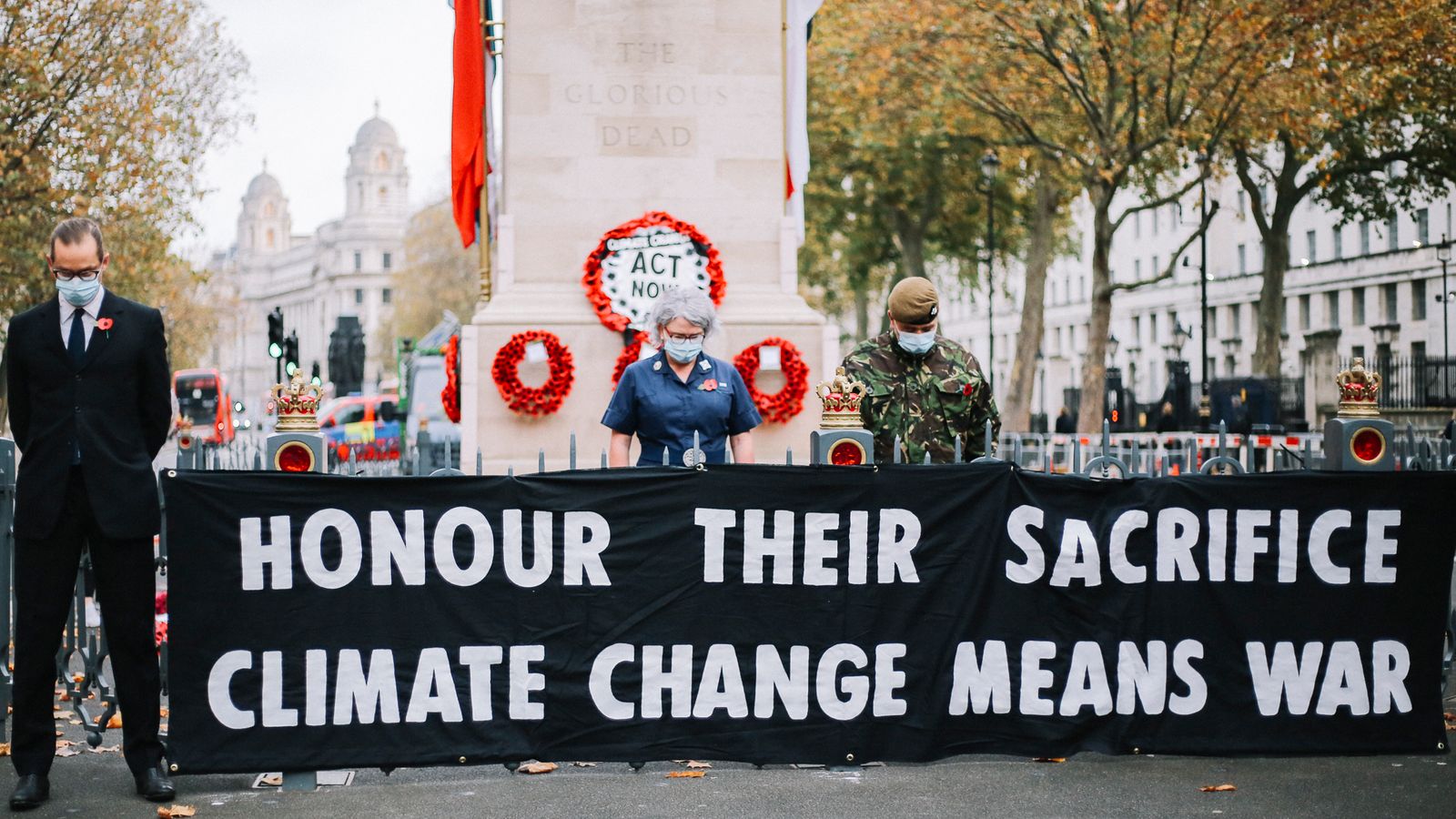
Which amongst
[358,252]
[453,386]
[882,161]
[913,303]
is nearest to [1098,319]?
[882,161]

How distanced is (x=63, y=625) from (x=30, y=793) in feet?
2.01

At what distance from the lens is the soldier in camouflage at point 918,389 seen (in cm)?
767

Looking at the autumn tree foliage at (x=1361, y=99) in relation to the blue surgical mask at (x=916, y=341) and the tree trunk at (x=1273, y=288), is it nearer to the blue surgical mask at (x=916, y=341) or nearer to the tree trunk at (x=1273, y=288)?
the tree trunk at (x=1273, y=288)

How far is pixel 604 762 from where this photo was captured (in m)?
6.71

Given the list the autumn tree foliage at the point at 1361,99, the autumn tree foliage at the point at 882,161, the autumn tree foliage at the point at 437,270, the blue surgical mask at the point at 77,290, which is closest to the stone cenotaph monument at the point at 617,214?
the blue surgical mask at the point at 77,290

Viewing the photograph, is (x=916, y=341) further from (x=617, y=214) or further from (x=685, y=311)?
(x=617, y=214)

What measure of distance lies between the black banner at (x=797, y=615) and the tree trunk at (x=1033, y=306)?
31.0 meters

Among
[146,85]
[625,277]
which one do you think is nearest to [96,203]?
[146,85]

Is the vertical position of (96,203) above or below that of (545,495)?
above

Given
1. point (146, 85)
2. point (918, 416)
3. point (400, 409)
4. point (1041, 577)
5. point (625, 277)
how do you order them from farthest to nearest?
point (400, 409), point (146, 85), point (625, 277), point (918, 416), point (1041, 577)

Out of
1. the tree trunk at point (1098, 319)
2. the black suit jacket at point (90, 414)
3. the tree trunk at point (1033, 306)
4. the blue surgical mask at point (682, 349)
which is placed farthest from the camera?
the tree trunk at point (1033, 306)

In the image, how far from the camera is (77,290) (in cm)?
618

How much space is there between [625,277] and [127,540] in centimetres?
840

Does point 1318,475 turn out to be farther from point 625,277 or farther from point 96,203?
point 96,203
